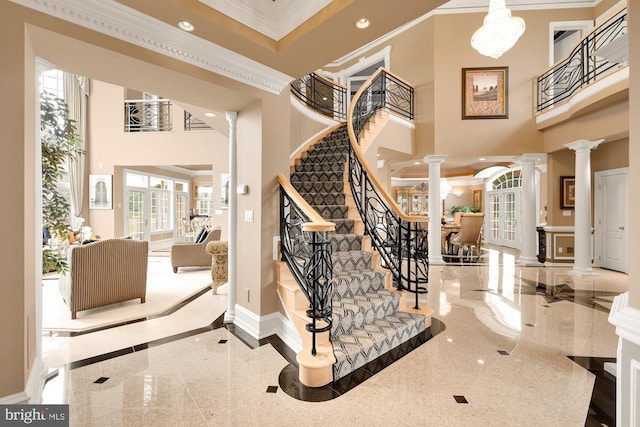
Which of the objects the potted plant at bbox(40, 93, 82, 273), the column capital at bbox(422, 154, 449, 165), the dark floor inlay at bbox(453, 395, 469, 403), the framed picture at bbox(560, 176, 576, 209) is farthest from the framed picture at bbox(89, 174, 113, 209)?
the framed picture at bbox(560, 176, 576, 209)

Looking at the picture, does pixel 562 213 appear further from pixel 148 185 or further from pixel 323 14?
pixel 148 185

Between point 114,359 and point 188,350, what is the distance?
2.07 feet

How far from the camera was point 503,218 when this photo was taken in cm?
1081

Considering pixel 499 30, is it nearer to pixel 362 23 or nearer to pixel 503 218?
pixel 362 23

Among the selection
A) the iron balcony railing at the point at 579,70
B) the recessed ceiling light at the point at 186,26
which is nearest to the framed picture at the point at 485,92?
the iron balcony railing at the point at 579,70

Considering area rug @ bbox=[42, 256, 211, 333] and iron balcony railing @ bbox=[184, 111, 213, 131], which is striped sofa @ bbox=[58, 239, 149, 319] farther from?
iron balcony railing @ bbox=[184, 111, 213, 131]

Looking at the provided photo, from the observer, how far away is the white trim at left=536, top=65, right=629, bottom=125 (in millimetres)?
4580

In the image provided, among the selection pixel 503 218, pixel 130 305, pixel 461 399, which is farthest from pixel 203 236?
pixel 503 218

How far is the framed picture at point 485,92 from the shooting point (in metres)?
7.07

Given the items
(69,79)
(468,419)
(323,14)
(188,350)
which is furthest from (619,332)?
(69,79)

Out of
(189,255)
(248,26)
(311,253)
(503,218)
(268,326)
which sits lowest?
(268,326)

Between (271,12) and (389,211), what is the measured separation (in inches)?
99.8

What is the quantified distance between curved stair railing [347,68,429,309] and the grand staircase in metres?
0.18

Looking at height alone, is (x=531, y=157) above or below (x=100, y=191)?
above
